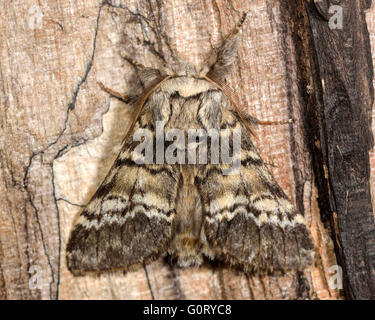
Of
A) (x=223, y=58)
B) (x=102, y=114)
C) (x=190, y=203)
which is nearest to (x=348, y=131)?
(x=223, y=58)

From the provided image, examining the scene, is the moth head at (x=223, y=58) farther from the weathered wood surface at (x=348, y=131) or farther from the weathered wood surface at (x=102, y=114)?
the weathered wood surface at (x=348, y=131)

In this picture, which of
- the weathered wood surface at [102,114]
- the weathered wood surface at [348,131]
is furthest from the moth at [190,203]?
the weathered wood surface at [348,131]

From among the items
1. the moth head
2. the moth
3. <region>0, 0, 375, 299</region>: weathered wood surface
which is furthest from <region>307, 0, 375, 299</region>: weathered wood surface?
the moth head

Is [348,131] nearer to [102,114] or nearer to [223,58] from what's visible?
[223,58]

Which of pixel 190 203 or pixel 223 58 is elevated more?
pixel 223 58

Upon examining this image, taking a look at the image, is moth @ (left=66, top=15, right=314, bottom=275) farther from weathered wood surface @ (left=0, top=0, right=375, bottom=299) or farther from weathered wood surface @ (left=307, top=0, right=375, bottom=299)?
weathered wood surface @ (left=307, top=0, right=375, bottom=299)

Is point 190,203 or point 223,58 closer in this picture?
point 190,203

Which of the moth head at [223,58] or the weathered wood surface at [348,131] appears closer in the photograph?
the weathered wood surface at [348,131]
